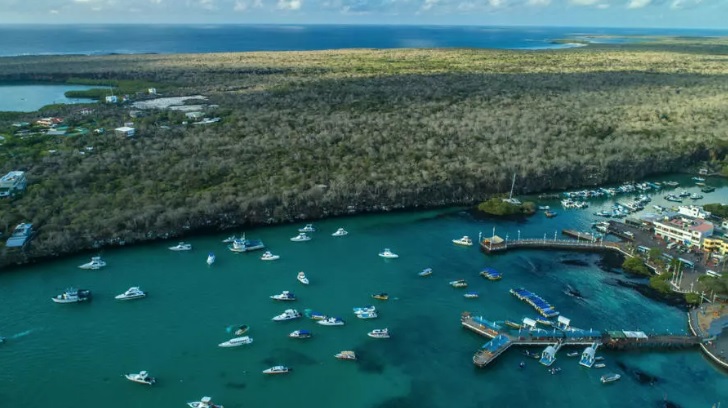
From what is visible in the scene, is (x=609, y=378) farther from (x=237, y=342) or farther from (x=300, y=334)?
(x=237, y=342)

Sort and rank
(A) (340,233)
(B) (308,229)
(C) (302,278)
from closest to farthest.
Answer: (C) (302,278)
(A) (340,233)
(B) (308,229)

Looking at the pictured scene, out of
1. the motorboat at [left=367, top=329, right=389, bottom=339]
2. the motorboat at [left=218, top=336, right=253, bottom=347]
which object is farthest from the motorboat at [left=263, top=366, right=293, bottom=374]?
the motorboat at [left=367, top=329, right=389, bottom=339]

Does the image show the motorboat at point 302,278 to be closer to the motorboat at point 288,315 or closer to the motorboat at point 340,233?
the motorboat at point 288,315

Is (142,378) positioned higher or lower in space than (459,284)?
lower

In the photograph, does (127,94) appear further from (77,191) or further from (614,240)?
(614,240)

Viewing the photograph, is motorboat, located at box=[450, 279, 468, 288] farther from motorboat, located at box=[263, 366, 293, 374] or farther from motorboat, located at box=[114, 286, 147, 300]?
motorboat, located at box=[114, 286, 147, 300]

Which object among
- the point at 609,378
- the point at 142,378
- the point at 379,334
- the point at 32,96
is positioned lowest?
the point at 609,378

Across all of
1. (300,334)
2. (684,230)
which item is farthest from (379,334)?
(684,230)

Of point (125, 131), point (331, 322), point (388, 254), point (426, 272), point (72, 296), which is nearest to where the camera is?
point (331, 322)
